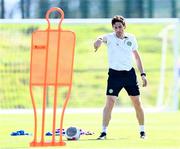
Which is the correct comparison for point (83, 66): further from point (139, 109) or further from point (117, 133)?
point (139, 109)

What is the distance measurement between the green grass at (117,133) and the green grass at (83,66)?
20.9 ft

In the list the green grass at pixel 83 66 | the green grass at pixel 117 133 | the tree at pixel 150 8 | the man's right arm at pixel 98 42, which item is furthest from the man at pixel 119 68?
the tree at pixel 150 8

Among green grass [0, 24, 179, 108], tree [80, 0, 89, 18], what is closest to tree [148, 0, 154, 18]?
tree [80, 0, 89, 18]

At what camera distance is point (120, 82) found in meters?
13.7

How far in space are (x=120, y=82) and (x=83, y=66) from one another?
59.5 feet

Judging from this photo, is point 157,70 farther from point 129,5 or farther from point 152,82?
point 129,5

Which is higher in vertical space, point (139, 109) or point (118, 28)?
point (118, 28)

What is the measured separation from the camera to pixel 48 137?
46.2 feet

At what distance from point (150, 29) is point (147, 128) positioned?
63.7ft

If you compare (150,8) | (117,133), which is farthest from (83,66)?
(117,133)

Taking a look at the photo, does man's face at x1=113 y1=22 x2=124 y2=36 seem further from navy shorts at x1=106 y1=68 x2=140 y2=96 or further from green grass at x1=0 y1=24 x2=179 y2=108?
green grass at x1=0 y1=24 x2=179 y2=108

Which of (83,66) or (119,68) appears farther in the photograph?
(83,66)

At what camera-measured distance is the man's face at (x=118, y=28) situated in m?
13.4

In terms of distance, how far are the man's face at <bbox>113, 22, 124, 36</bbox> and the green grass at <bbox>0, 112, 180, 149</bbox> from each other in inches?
58.1
